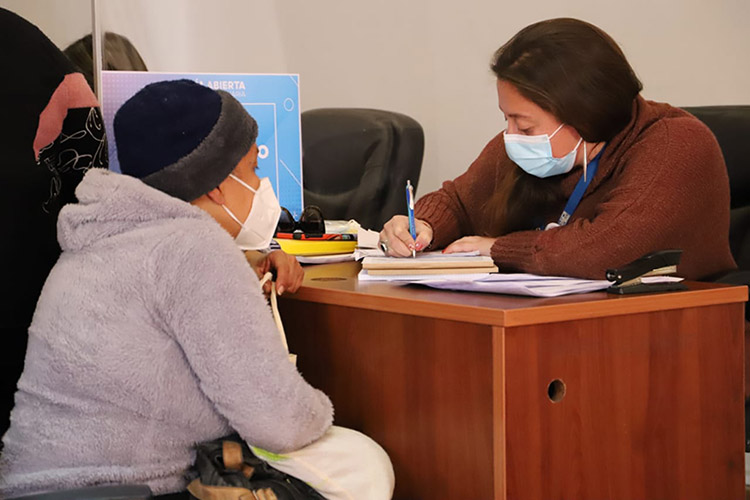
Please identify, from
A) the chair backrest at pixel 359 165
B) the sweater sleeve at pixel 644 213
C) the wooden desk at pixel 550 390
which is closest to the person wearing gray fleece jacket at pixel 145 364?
the wooden desk at pixel 550 390

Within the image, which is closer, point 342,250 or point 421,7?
point 342,250

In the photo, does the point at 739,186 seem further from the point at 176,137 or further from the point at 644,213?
the point at 176,137

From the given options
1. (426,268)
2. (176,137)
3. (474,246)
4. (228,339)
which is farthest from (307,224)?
(228,339)

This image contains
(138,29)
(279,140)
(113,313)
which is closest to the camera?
(113,313)

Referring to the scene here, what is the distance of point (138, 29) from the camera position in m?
3.16

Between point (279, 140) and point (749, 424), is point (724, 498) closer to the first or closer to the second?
point (749, 424)

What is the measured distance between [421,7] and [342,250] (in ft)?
6.97

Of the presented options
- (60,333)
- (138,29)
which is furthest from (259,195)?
(138,29)

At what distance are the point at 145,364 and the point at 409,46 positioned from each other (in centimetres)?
285

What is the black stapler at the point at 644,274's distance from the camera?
112 centimetres

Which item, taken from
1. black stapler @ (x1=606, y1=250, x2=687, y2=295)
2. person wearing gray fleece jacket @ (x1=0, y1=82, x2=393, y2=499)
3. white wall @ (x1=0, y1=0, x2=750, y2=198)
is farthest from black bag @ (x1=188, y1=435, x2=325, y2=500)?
white wall @ (x1=0, y1=0, x2=750, y2=198)

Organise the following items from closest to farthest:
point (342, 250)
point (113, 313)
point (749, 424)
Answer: point (113, 313) → point (749, 424) → point (342, 250)

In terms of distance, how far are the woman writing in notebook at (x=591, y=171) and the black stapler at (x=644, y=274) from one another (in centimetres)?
13

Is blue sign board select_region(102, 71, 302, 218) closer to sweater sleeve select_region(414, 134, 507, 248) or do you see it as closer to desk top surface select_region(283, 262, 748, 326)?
sweater sleeve select_region(414, 134, 507, 248)
